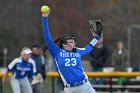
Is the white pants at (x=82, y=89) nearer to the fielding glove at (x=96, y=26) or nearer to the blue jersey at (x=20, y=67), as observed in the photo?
the fielding glove at (x=96, y=26)

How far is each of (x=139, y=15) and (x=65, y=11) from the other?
7.41 metres

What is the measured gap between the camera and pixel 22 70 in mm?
17031

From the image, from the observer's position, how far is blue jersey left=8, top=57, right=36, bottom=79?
17.0 metres

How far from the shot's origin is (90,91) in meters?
11.9

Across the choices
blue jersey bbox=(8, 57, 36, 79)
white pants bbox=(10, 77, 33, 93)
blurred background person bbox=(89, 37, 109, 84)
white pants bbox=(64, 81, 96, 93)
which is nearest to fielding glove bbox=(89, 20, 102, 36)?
white pants bbox=(64, 81, 96, 93)

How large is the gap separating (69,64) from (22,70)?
17.2 feet

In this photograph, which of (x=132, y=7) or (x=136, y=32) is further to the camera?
(x=132, y=7)

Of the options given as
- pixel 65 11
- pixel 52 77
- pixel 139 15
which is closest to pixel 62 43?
pixel 52 77

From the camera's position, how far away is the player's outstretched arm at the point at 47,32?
1173 centimetres

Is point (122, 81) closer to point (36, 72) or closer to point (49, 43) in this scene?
point (36, 72)

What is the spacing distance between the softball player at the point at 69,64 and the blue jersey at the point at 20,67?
4.97 meters

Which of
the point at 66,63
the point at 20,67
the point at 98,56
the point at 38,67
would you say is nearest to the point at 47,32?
the point at 66,63

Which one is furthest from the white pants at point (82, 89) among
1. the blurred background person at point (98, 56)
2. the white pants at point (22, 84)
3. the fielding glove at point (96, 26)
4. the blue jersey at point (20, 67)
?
the blurred background person at point (98, 56)

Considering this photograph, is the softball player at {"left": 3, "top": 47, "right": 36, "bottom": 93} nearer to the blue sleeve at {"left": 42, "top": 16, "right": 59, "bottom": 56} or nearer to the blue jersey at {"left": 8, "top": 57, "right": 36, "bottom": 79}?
the blue jersey at {"left": 8, "top": 57, "right": 36, "bottom": 79}
